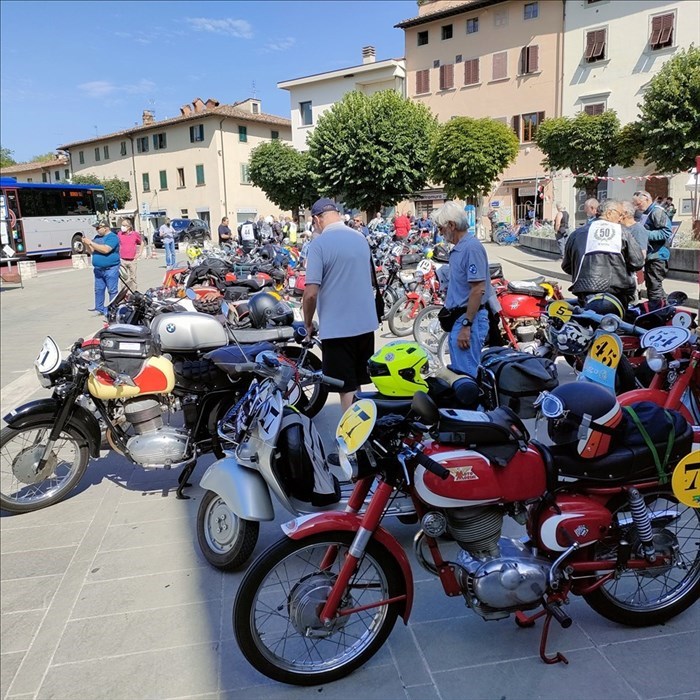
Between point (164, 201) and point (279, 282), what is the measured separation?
152ft

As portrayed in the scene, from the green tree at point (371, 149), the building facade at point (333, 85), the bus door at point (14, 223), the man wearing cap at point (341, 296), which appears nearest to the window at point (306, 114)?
the building facade at point (333, 85)

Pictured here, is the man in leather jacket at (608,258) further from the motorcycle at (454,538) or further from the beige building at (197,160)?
A: the beige building at (197,160)

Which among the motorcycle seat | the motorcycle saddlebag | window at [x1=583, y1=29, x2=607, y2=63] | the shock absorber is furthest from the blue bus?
the shock absorber

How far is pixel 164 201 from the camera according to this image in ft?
178

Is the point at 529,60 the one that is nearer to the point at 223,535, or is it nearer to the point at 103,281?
the point at 103,281

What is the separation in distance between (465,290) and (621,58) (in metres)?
35.9

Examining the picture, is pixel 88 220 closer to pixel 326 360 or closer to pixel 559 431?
pixel 326 360

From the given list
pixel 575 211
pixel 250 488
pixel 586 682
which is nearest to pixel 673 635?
pixel 586 682

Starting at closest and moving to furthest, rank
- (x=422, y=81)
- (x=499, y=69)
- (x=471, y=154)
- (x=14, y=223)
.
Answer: (x=14, y=223), (x=471, y=154), (x=499, y=69), (x=422, y=81)

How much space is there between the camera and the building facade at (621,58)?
107 feet

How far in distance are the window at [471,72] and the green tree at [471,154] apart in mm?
10478

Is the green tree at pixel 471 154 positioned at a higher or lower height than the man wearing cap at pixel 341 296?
higher

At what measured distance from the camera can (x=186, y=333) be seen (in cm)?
425

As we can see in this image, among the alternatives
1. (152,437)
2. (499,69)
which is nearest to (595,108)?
(499,69)
